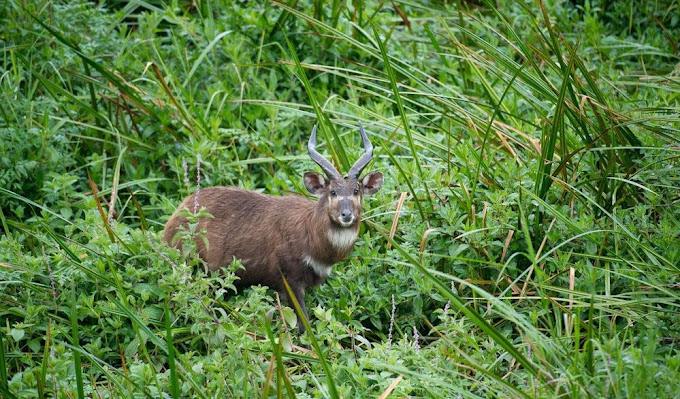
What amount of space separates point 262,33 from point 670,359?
534 cm

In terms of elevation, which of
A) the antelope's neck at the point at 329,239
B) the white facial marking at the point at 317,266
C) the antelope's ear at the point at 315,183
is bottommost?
the white facial marking at the point at 317,266

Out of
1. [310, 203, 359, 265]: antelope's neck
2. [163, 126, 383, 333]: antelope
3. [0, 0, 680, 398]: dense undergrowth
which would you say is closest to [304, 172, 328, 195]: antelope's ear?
[163, 126, 383, 333]: antelope

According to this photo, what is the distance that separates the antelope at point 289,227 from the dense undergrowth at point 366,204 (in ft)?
0.57

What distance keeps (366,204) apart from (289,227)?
2.52ft

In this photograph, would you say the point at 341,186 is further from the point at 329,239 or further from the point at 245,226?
the point at 245,226

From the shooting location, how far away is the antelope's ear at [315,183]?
278 inches

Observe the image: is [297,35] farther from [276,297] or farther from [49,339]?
[49,339]

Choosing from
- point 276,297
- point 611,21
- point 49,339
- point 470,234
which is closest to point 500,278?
point 470,234

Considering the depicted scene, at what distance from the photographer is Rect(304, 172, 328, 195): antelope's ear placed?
23.2 ft

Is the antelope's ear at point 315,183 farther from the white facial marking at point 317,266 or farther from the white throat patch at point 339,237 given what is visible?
the white facial marking at point 317,266

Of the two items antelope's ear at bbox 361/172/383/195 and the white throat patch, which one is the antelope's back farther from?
antelope's ear at bbox 361/172/383/195

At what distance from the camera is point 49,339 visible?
5.93m

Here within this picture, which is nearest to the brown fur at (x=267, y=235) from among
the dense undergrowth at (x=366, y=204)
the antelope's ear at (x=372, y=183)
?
the dense undergrowth at (x=366, y=204)

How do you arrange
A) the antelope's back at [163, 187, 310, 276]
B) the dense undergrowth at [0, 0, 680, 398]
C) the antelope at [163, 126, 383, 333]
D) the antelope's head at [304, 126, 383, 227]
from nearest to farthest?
1. the dense undergrowth at [0, 0, 680, 398]
2. the antelope's head at [304, 126, 383, 227]
3. the antelope at [163, 126, 383, 333]
4. the antelope's back at [163, 187, 310, 276]
